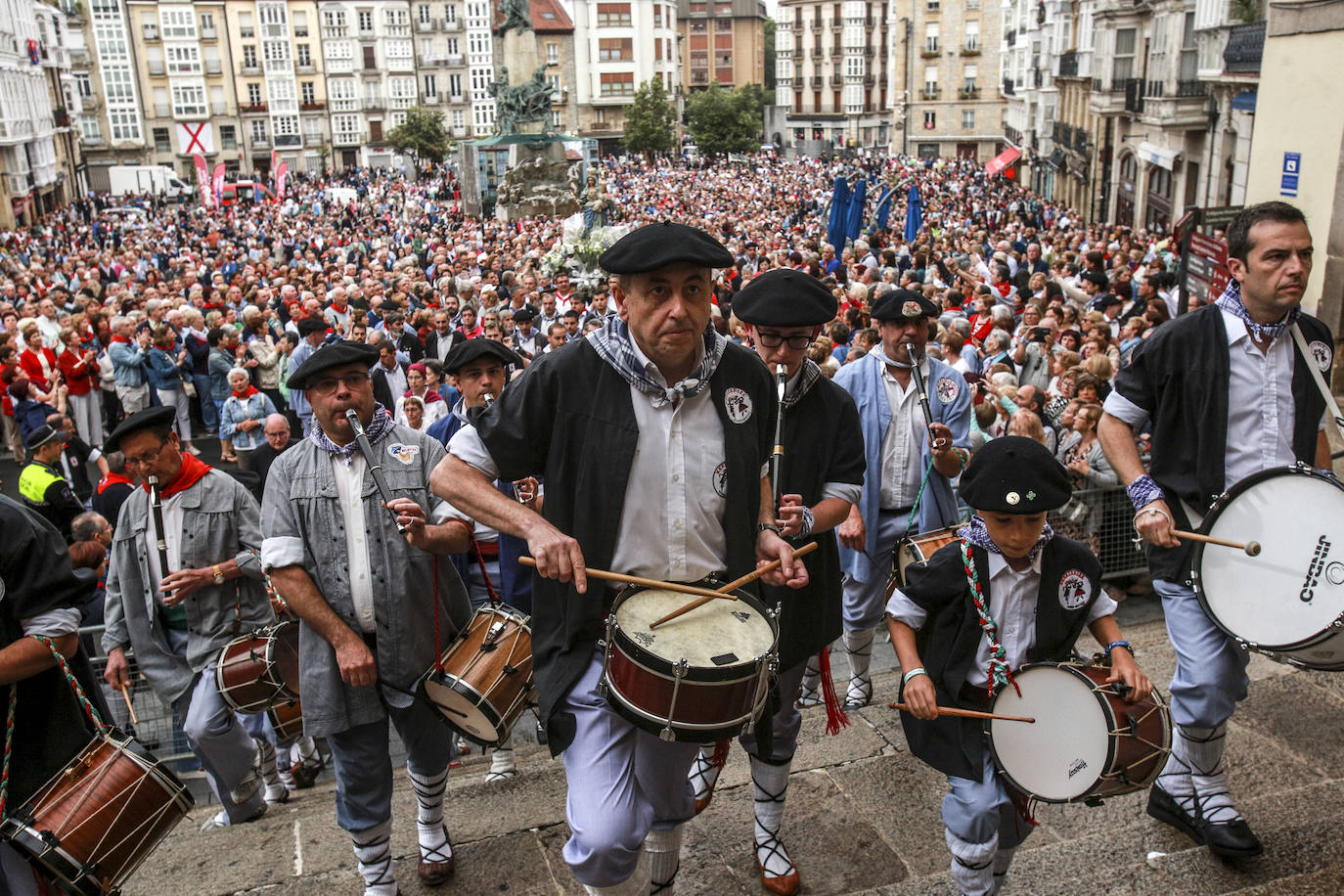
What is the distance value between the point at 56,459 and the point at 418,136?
7114cm

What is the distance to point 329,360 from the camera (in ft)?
13.5

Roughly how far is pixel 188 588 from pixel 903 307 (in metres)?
3.57

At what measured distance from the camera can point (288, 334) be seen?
13289 millimetres

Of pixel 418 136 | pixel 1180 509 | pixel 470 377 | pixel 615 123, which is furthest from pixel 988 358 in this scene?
pixel 615 123

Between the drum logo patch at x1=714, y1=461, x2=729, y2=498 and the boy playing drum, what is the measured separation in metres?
0.78

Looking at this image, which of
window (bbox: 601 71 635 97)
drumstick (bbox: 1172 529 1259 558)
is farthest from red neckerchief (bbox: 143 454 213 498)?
window (bbox: 601 71 635 97)

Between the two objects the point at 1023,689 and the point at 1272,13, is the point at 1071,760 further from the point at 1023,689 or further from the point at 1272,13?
the point at 1272,13

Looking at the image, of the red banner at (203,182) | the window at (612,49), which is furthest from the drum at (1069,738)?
the window at (612,49)

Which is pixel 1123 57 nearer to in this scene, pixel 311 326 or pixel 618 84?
pixel 311 326

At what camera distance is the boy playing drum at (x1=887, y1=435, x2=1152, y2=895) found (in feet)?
11.8

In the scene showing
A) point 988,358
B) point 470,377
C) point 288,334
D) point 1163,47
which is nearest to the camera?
point 470,377

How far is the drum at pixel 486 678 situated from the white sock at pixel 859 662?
2.29 meters

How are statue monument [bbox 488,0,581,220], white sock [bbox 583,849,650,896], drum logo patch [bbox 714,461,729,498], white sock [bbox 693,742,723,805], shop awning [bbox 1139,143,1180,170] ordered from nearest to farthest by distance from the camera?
white sock [bbox 583,849,650,896]
drum logo patch [bbox 714,461,729,498]
white sock [bbox 693,742,723,805]
shop awning [bbox 1139,143,1180,170]
statue monument [bbox 488,0,581,220]

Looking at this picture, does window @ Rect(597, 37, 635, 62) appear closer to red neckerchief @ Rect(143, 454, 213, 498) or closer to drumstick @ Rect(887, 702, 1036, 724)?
red neckerchief @ Rect(143, 454, 213, 498)
